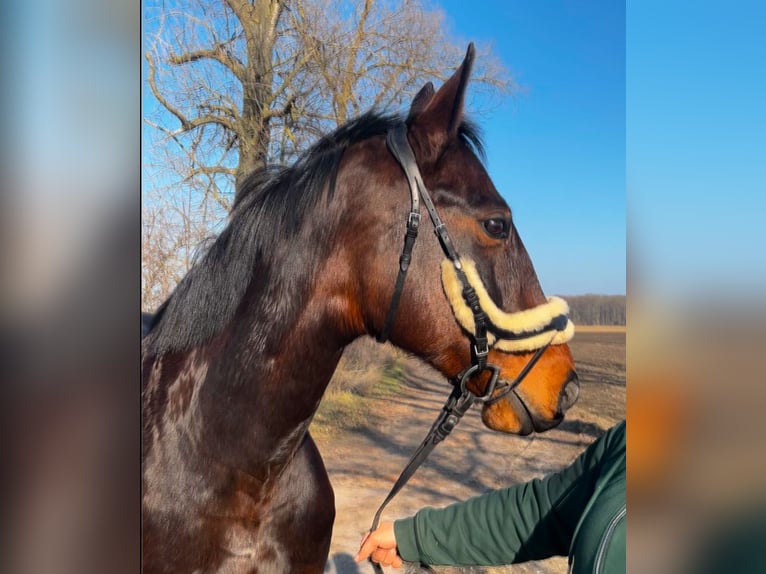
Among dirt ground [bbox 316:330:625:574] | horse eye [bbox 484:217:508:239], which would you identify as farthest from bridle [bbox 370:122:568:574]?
dirt ground [bbox 316:330:625:574]

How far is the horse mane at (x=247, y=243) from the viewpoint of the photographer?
1.09m

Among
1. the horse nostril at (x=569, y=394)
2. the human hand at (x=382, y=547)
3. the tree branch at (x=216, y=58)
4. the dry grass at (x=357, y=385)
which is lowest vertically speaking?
the human hand at (x=382, y=547)

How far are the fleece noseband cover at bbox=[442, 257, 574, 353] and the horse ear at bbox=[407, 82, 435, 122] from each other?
1.31ft

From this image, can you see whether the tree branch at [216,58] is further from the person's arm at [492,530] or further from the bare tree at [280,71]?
the person's arm at [492,530]

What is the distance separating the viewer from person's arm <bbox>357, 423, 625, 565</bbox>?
121 centimetres

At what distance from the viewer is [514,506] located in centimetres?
124

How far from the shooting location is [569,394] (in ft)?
3.92

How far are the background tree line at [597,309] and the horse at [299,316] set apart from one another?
1.39ft

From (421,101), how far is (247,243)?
597mm

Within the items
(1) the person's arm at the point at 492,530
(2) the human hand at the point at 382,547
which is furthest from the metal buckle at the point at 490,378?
(2) the human hand at the point at 382,547

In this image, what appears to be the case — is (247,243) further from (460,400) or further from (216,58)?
(460,400)

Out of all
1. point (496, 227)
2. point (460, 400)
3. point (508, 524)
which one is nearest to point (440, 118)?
point (496, 227)
